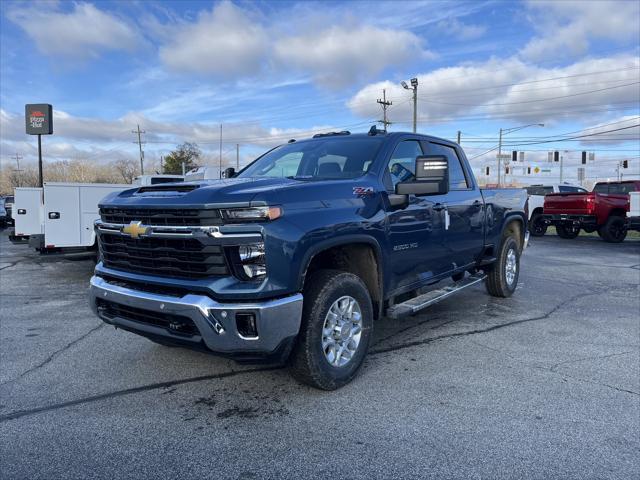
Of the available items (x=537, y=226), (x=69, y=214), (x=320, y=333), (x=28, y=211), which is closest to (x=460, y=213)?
(x=320, y=333)

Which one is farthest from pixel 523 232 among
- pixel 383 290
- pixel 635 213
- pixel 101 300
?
pixel 635 213

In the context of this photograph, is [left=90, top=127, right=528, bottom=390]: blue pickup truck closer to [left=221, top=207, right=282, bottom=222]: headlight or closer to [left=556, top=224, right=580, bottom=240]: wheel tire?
[left=221, top=207, right=282, bottom=222]: headlight

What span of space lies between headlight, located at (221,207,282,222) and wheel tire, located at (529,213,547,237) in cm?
1710

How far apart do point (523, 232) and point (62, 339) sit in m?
6.46

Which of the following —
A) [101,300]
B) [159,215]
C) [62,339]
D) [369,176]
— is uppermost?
[369,176]

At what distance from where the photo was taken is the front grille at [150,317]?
331 cm

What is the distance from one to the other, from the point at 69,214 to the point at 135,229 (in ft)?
21.1

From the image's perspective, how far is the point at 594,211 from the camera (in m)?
15.6

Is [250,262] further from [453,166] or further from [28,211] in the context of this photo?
[28,211]

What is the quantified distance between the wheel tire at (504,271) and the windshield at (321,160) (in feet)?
10.7

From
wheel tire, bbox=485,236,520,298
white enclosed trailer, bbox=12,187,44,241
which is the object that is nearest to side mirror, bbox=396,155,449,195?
wheel tire, bbox=485,236,520,298

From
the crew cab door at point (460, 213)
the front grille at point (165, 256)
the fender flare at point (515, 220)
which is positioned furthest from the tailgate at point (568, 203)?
the front grille at point (165, 256)

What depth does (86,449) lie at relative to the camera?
296cm

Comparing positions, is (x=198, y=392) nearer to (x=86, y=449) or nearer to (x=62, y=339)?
(x=86, y=449)
